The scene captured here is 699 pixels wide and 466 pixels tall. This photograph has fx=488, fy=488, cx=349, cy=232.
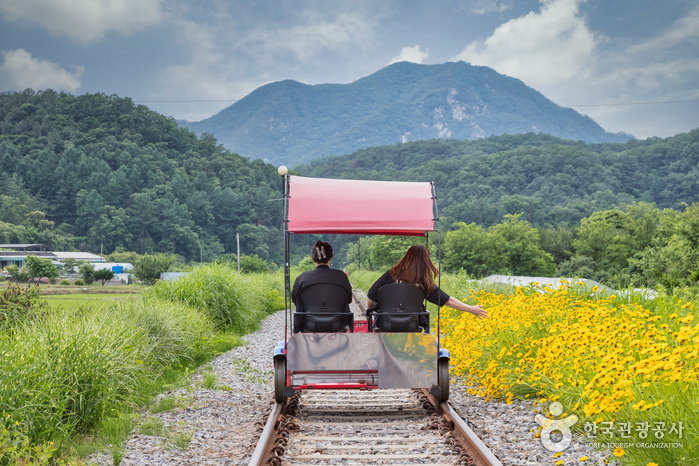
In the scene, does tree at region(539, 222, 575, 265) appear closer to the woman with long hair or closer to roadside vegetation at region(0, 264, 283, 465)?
roadside vegetation at region(0, 264, 283, 465)

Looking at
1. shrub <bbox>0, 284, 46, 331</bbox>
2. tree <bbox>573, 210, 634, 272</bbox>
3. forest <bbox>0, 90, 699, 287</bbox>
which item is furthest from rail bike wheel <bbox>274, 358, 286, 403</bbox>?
forest <bbox>0, 90, 699, 287</bbox>

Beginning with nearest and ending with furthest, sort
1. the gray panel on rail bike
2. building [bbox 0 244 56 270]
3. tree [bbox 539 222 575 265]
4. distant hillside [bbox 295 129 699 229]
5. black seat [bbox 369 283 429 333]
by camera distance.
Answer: the gray panel on rail bike → black seat [bbox 369 283 429 333] → tree [bbox 539 222 575 265] → building [bbox 0 244 56 270] → distant hillside [bbox 295 129 699 229]

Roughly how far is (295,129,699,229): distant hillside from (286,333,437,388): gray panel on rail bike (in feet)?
238

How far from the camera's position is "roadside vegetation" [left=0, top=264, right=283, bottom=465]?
12.8 feet

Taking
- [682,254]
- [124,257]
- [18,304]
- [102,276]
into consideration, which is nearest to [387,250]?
[682,254]

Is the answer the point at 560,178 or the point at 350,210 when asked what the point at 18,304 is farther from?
the point at 560,178

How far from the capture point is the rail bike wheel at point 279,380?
5207mm

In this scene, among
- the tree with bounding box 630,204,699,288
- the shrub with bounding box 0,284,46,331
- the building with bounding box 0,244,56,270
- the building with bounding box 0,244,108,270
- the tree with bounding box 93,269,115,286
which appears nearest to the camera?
the shrub with bounding box 0,284,46,331

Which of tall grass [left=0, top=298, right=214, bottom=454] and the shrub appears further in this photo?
the shrub

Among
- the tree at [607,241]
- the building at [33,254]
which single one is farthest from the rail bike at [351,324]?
the building at [33,254]

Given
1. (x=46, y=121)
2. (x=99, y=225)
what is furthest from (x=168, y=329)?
(x=46, y=121)

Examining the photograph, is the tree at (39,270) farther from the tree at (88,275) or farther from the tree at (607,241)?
the tree at (607,241)

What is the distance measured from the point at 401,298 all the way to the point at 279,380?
5.19 ft

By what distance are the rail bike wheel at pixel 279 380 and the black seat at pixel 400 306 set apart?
115 centimetres
